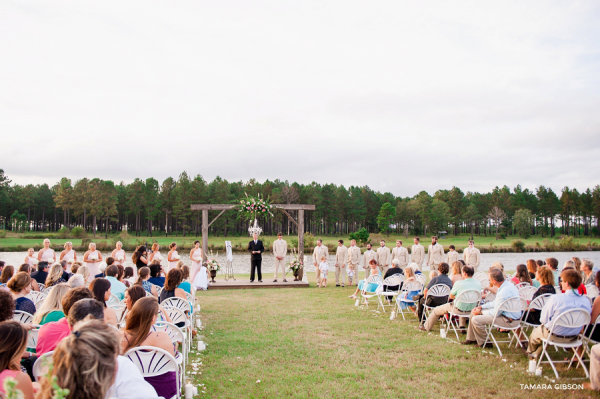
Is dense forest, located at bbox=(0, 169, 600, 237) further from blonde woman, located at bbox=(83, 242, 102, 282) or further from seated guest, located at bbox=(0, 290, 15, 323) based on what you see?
seated guest, located at bbox=(0, 290, 15, 323)

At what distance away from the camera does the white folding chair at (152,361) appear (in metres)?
3.30

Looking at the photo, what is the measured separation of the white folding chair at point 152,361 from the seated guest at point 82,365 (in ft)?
4.85

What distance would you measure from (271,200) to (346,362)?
207 feet

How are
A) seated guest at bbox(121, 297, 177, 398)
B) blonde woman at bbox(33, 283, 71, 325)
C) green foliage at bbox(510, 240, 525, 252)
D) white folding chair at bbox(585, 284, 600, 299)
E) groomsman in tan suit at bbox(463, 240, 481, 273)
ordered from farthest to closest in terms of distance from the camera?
green foliage at bbox(510, 240, 525, 252) < groomsman in tan suit at bbox(463, 240, 481, 273) < white folding chair at bbox(585, 284, 600, 299) < blonde woman at bbox(33, 283, 71, 325) < seated guest at bbox(121, 297, 177, 398)

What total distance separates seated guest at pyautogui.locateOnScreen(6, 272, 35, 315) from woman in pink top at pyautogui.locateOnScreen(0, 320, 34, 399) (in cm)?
314

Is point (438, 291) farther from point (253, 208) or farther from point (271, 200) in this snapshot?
point (271, 200)

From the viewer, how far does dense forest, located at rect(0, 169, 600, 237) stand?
2510 inches

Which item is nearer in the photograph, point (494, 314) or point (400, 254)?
point (494, 314)

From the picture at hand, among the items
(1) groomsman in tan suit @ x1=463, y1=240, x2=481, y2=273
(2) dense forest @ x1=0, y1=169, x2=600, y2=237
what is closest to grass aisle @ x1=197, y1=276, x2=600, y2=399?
(1) groomsman in tan suit @ x1=463, y1=240, x2=481, y2=273

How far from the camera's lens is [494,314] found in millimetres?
6051

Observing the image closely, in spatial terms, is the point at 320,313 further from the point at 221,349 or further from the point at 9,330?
the point at 9,330

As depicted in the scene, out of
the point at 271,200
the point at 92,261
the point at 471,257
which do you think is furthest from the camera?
the point at 271,200

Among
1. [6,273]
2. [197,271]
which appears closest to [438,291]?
[6,273]

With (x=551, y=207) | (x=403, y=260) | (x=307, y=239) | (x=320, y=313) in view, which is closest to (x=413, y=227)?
(x=551, y=207)
